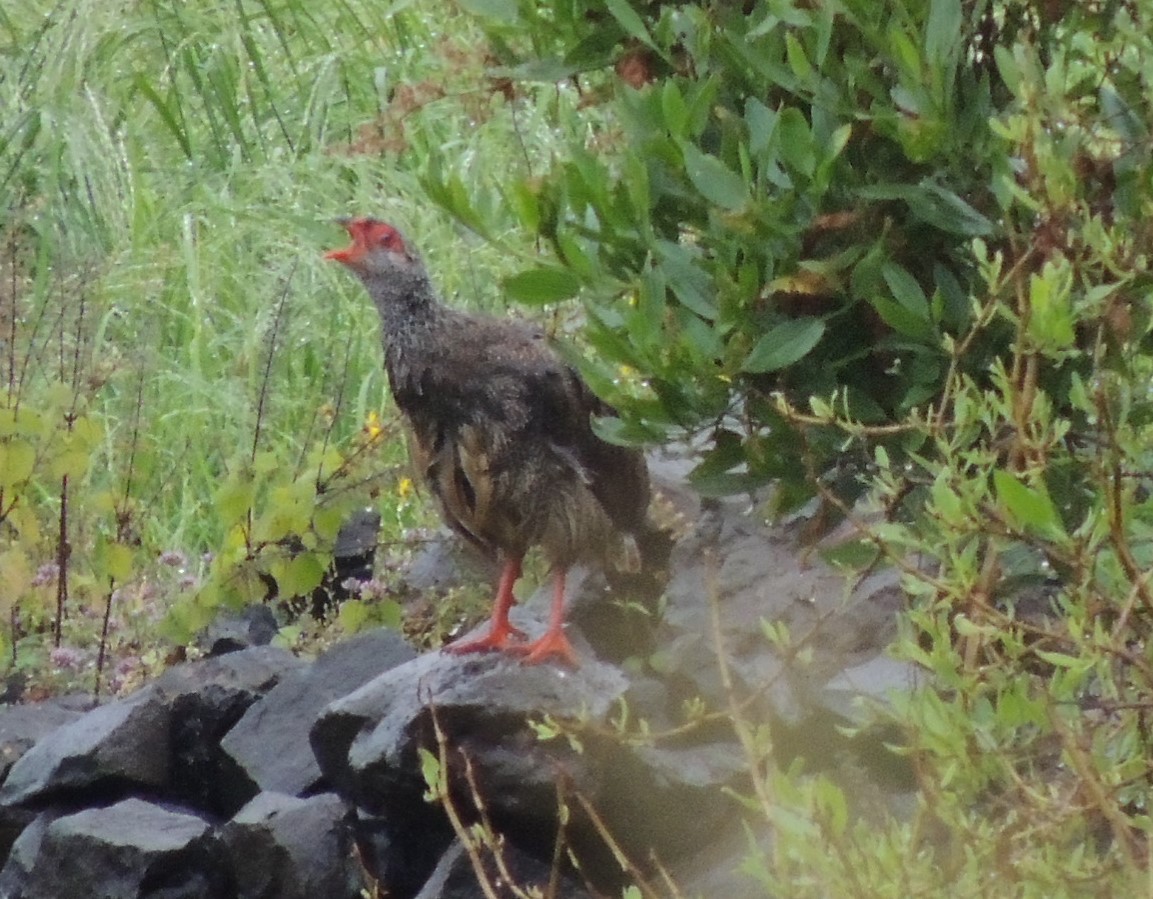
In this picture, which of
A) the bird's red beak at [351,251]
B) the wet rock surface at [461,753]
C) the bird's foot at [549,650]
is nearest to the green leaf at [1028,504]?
the wet rock surface at [461,753]

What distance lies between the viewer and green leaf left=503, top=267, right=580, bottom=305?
226cm

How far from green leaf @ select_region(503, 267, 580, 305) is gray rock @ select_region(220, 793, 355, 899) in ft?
6.06

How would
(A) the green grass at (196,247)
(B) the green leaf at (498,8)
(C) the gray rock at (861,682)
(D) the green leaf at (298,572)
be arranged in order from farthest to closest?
(A) the green grass at (196,247) → (D) the green leaf at (298,572) → (C) the gray rock at (861,682) → (B) the green leaf at (498,8)

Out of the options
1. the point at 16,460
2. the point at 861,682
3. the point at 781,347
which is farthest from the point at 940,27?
the point at 16,460

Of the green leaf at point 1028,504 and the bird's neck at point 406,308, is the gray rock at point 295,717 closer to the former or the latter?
the bird's neck at point 406,308

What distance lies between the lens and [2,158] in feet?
28.8

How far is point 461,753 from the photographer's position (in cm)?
323

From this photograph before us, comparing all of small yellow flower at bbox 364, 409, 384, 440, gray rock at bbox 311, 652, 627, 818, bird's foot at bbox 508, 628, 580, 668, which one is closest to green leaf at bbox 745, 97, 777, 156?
gray rock at bbox 311, 652, 627, 818

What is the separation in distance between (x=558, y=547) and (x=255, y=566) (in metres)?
1.33

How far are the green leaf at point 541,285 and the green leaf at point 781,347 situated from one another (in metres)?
0.26

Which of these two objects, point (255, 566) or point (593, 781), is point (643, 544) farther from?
point (255, 566)

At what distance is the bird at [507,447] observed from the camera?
3797 mm

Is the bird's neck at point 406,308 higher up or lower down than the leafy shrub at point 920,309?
lower down

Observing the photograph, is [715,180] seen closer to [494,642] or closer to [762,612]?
[494,642]
